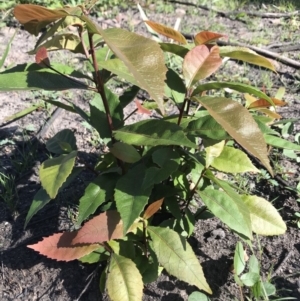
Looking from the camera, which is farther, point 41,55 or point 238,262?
point 238,262

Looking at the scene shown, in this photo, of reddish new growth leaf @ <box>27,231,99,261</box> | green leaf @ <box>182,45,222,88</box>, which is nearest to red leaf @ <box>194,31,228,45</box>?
green leaf @ <box>182,45,222,88</box>

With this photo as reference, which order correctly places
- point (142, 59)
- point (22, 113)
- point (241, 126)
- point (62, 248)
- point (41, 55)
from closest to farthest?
point (142, 59) → point (241, 126) → point (41, 55) → point (62, 248) → point (22, 113)

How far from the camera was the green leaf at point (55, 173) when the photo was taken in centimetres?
118

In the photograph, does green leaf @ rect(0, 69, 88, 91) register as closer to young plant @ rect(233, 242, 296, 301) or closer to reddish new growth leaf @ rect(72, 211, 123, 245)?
reddish new growth leaf @ rect(72, 211, 123, 245)

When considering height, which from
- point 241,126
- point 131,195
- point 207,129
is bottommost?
point 131,195

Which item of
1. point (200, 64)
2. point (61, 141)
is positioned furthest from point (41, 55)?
point (61, 141)

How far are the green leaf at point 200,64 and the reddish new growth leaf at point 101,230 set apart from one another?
1.50 ft

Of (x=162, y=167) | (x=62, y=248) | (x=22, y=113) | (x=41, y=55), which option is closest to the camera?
(x=41, y=55)

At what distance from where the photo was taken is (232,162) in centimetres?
146

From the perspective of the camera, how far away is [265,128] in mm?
1420

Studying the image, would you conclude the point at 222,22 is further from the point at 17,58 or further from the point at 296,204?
the point at 296,204

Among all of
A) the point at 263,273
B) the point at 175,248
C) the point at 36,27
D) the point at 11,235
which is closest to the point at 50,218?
the point at 11,235

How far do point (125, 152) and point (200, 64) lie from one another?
34 cm

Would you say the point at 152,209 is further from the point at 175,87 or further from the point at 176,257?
the point at 175,87
